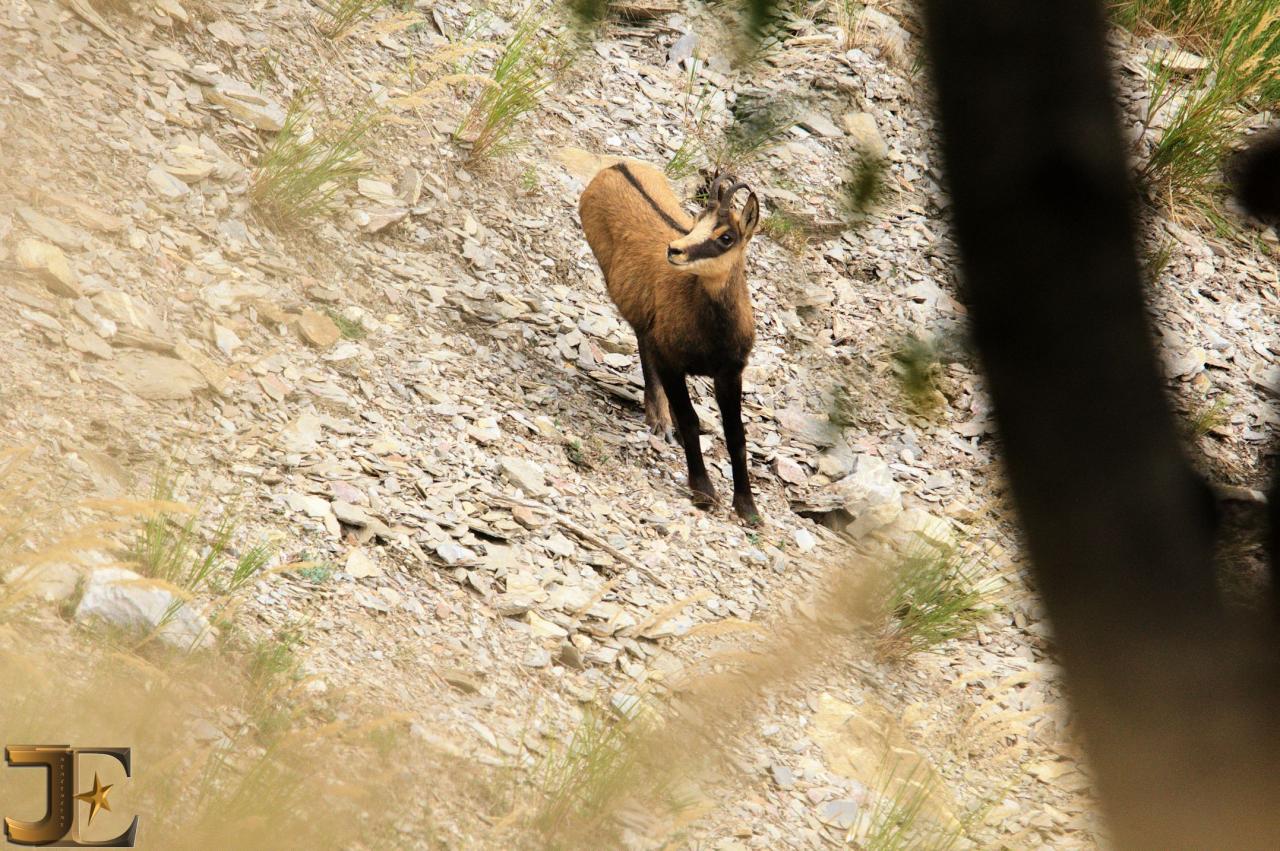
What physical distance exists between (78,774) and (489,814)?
120cm

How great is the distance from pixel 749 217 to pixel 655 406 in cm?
133

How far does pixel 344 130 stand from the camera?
6.63 meters

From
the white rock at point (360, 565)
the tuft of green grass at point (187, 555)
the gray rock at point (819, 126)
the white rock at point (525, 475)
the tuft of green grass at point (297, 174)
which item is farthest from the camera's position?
the gray rock at point (819, 126)

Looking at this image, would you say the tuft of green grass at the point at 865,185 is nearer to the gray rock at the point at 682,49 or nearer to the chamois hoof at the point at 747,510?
the chamois hoof at the point at 747,510

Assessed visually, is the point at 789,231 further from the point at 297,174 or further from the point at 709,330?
the point at 297,174

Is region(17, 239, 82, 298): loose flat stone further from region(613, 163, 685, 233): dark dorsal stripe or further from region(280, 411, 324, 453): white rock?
region(613, 163, 685, 233): dark dorsal stripe

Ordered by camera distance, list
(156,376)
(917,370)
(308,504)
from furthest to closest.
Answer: (156,376), (308,504), (917,370)

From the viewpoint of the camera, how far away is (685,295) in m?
5.82

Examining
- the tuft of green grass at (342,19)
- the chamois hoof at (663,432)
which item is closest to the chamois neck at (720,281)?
the chamois hoof at (663,432)

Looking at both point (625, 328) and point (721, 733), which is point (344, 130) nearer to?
point (625, 328)

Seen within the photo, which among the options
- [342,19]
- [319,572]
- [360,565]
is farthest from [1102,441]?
[342,19]

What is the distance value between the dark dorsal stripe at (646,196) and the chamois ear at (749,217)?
72 centimetres

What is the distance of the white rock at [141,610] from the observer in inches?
133

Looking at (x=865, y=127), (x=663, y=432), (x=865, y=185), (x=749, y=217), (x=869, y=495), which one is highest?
(x=865, y=185)
